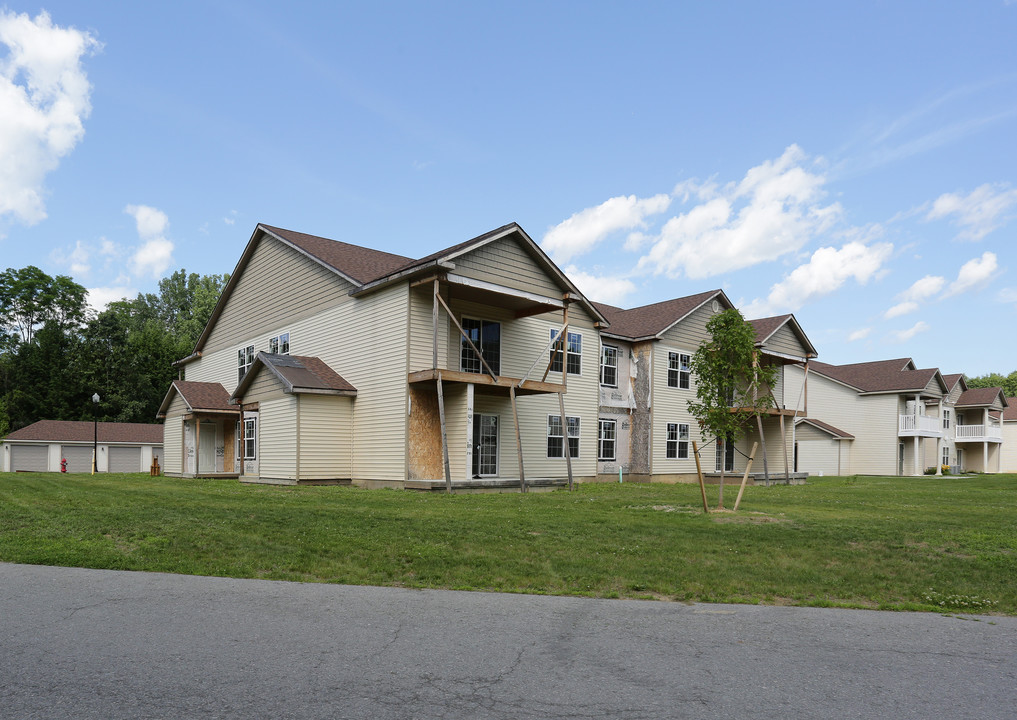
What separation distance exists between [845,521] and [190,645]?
39.6 feet

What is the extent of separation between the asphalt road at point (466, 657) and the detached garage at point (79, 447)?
46652mm

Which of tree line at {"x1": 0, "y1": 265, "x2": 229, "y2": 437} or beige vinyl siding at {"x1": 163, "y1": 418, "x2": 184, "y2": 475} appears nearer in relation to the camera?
beige vinyl siding at {"x1": 163, "y1": 418, "x2": 184, "y2": 475}

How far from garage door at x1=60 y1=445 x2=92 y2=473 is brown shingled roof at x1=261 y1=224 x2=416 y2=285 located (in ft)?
95.7

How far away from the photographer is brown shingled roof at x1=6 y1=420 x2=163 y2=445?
159ft

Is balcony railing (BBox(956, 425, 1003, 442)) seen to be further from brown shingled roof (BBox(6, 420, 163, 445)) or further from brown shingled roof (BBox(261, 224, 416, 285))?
brown shingled roof (BBox(6, 420, 163, 445))

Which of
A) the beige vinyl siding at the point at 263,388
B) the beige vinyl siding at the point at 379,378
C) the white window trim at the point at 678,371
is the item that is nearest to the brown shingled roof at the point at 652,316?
the white window trim at the point at 678,371

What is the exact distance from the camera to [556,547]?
34.6ft

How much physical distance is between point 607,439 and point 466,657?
25.2m

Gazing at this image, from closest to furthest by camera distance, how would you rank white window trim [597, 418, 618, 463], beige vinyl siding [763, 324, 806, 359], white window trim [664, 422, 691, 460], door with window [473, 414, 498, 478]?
door with window [473, 414, 498, 478] → white window trim [597, 418, 618, 463] → white window trim [664, 422, 691, 460] → beige vinyl siding [763, 324, 806, 359]

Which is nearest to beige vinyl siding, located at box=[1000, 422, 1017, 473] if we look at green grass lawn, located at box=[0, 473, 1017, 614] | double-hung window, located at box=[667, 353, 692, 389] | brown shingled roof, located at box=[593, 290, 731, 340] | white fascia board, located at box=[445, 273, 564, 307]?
brown shingled roof, located at box=[593, 290, 731, 340]

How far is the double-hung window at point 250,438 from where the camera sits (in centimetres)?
2536

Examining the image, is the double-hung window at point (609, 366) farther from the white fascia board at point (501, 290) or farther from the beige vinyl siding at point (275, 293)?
the beige vinyl siding at point (275, 293)

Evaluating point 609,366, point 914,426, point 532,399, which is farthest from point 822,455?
point 532,399

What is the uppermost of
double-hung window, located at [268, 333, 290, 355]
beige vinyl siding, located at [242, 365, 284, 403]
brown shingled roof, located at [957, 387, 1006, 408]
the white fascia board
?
the white fascia board
